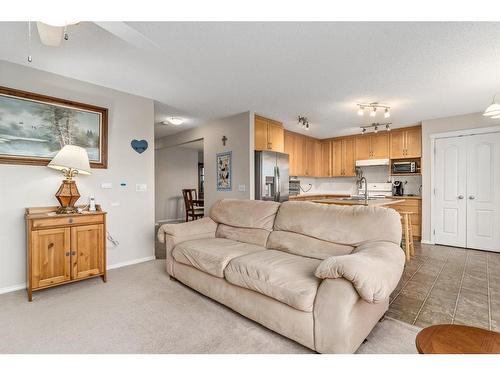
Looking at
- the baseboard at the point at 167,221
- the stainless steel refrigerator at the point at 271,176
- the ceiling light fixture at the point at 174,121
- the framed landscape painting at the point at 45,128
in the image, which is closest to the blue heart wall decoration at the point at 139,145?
the framed landscape painting at the point at 45,128

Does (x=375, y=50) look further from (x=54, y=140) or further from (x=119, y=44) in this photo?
(x=54, y=140)

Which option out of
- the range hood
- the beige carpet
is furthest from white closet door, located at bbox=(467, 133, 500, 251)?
the beige carpet

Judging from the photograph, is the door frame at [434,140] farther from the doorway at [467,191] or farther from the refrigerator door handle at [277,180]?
the refrigerator door handle at [277,180]

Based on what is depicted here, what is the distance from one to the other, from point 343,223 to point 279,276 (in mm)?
837

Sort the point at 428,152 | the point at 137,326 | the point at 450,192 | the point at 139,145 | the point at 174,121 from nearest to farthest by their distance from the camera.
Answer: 1. the point at 137,326
2. the point at 139,145
3. the point at 450,192
4. the point at 428,152
5. the point at 174,121

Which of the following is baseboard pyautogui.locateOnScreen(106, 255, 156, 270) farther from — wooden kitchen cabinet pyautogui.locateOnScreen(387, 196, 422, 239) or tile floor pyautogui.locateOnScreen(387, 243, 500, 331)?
wooden kitchen cabinet pyautogui.locateOnScreen(387, 196, 422, 239)

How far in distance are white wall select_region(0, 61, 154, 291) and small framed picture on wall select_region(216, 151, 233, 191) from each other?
143 cm

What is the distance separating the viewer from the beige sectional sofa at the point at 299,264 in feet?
4.77

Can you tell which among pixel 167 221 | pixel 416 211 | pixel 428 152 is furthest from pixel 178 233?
pixel 167 221

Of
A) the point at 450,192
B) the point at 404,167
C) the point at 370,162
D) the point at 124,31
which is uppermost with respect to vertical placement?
the point at 124,31

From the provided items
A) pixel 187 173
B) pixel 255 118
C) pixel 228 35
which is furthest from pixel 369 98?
pixel 187 173

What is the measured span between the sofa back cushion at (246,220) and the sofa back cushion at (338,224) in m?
0.14

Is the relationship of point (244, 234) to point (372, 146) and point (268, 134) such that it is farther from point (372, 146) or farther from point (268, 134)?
point (372, 146)

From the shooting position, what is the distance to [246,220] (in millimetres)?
2881
